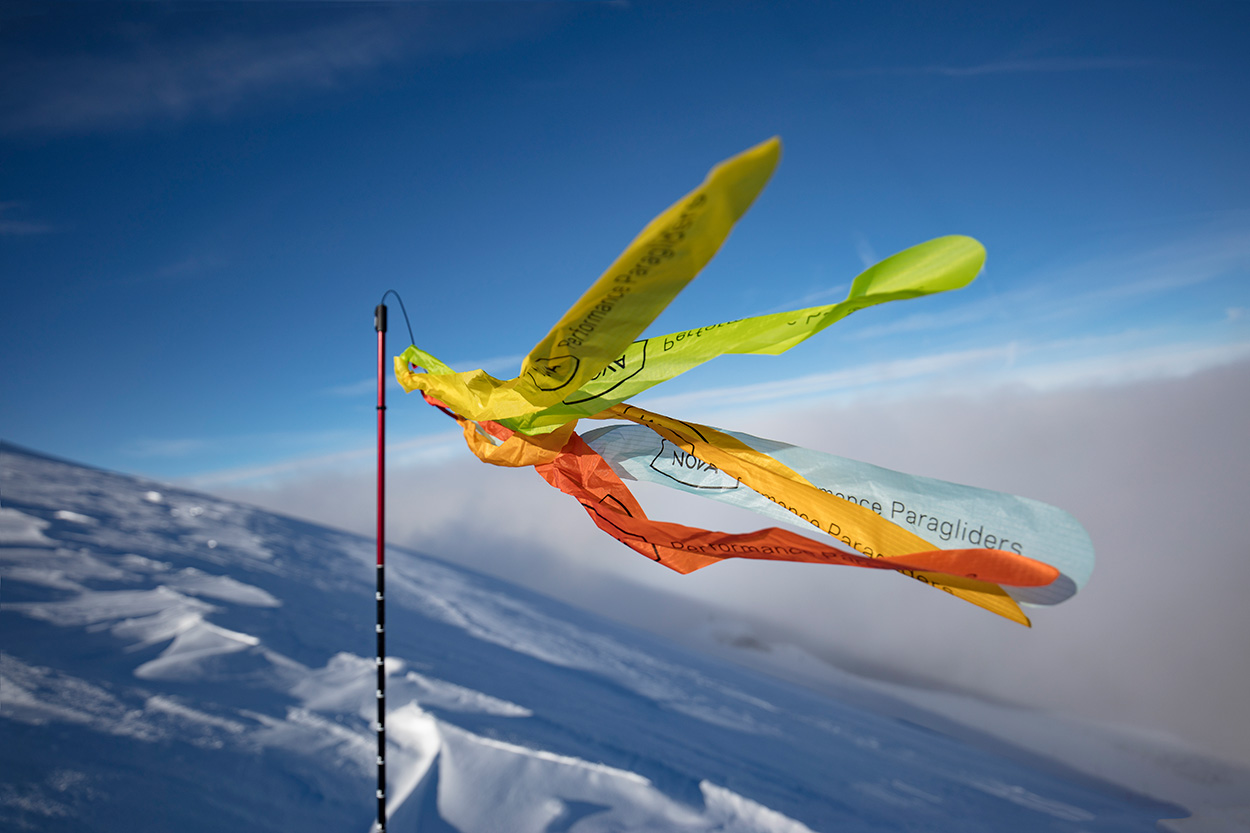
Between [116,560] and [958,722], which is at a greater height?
[116,560]

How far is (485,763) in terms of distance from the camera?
388cm

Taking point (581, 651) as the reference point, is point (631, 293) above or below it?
above

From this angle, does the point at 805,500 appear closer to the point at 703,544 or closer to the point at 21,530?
the point at 703,544

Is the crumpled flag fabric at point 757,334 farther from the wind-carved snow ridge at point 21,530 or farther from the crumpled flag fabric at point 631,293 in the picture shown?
the wind-carved snow ridge at point 21,530

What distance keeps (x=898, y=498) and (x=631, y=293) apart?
3.49 ft

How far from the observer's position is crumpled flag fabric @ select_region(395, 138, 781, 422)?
1.06 m

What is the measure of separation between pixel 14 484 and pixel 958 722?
1549cm

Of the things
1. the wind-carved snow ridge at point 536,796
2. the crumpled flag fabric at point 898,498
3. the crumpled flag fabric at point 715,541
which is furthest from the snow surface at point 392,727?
the crumpled flag fabric at point 898,498

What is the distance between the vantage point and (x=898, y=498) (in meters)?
Answer: 1.75

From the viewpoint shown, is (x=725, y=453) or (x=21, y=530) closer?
(x=725, y=453)

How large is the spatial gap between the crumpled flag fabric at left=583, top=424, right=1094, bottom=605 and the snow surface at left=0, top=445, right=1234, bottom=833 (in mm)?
2643

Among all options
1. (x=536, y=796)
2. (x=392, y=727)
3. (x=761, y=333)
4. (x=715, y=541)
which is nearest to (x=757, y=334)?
(x=761, y=333)

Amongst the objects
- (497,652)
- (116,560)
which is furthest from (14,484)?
(497,652)

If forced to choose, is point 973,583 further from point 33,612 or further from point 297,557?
point 297,557
